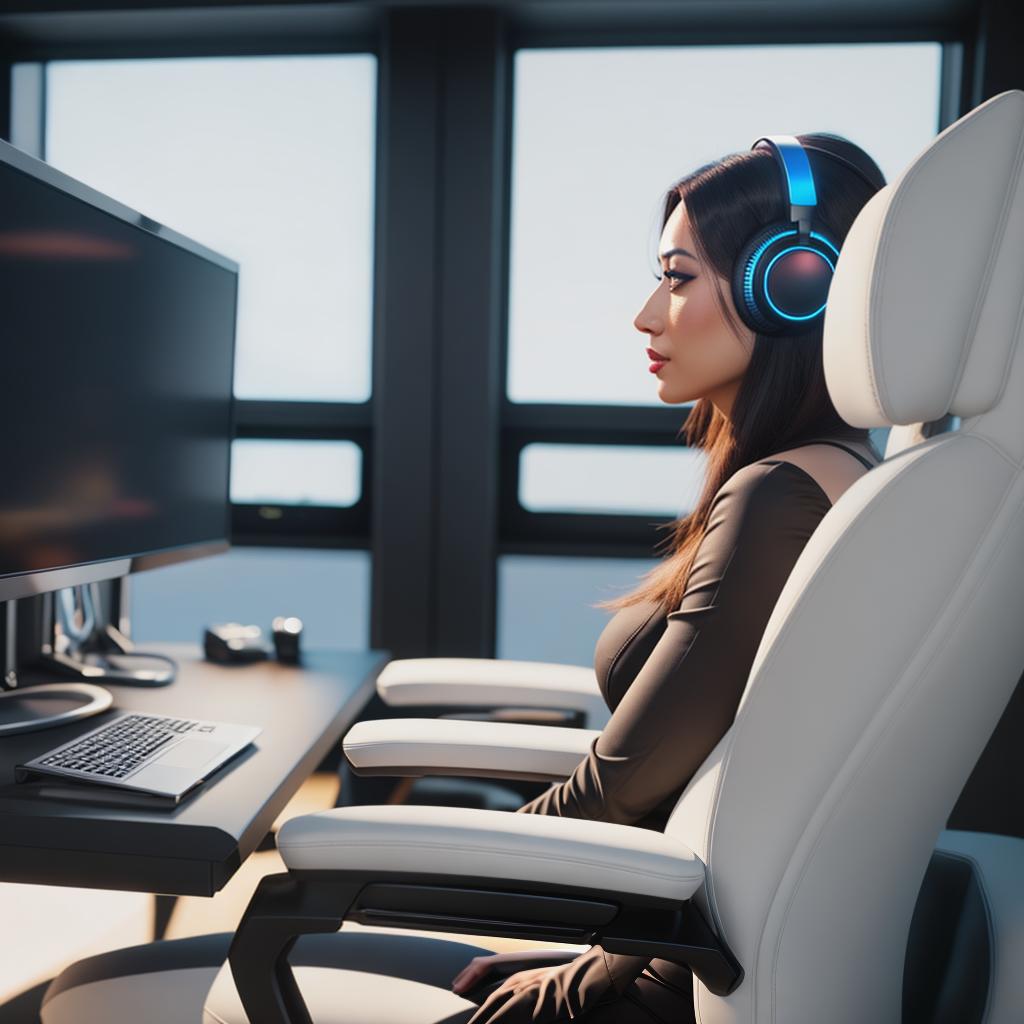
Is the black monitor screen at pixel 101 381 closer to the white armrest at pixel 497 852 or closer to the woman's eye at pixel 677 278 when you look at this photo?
the white armrest at pixel 497 852

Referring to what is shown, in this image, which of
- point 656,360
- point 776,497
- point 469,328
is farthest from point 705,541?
point 469,328

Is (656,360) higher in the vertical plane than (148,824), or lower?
higher

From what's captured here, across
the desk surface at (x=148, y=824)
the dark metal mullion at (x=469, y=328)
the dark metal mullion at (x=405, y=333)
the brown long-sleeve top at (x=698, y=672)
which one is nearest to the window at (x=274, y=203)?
the dark metal mullion at (x=405, y=333)

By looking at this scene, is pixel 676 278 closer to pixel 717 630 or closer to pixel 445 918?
pixel 717 630

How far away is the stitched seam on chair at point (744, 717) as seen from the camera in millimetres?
792

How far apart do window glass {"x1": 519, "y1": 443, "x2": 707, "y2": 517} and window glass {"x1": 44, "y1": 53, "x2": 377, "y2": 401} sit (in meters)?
0.54

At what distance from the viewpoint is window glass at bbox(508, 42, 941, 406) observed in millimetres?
2615

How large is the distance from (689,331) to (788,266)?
15cm

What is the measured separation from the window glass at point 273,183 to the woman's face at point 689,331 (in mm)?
1701

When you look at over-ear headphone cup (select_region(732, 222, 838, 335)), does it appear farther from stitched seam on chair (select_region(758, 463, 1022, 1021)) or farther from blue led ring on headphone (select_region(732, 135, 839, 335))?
stitched seam on chair (select_region(758, 463, 1022, 1021))

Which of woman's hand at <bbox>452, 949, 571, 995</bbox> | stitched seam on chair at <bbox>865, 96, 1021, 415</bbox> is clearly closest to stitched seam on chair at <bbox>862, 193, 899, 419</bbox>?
stitched seam on chair at <bbox>865, 96, 1021, 415</bbox>

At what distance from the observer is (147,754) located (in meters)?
1.09

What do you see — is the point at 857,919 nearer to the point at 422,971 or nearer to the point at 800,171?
the point at 422,971

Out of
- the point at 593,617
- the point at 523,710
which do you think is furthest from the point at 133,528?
the point at 593,617
